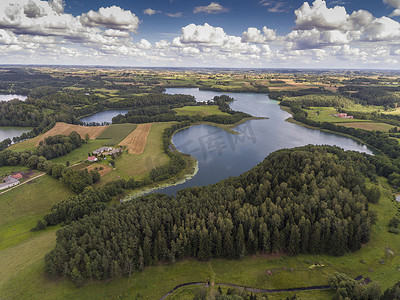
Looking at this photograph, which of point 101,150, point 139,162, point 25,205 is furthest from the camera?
point 101,150

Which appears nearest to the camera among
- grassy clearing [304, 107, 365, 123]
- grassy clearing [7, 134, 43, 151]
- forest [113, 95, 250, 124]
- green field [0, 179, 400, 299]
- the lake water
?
green field [0, 179, 400, 299]

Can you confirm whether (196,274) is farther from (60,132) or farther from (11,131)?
(11,131)

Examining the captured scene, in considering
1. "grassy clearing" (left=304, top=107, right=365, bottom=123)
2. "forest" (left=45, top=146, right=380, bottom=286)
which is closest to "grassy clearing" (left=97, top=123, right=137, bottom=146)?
"forest" (left=45, top=146, right=380, bottom=286)

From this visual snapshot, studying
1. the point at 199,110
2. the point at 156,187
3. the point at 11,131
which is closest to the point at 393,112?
the point at 199,110

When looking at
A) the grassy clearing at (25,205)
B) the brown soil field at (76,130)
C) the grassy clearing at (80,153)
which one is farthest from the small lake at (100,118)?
the grassy clearing at (25,205)

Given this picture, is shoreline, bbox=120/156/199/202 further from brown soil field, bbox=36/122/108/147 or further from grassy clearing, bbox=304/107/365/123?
grassy clearing, bbox=304/107/365/123

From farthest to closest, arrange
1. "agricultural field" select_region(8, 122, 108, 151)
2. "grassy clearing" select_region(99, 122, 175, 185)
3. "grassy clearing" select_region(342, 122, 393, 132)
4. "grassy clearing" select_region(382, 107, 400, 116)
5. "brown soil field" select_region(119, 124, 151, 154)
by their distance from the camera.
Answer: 1. "grassy clearing" select_region(382, 107, 400, 116)
2. "grassy clearing" select_region(342, 122, 393, 132)
3. "agricultural field" select_region(8, 122, 108, 151)
4. "brown soil field" select_region(119, 124, 151, 154)
5. "grassy clearing" select_region(99, 122, 175, 185)
